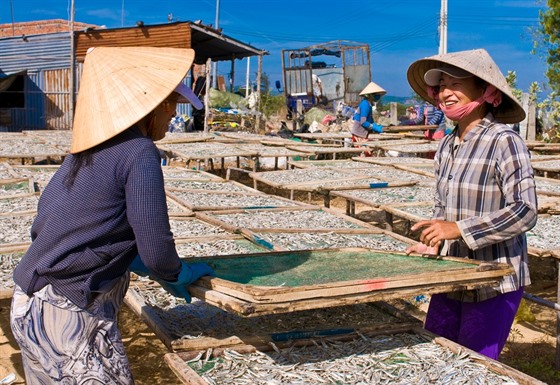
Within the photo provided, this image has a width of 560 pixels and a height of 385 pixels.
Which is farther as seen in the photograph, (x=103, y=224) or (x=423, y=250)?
(x=423, y=250)

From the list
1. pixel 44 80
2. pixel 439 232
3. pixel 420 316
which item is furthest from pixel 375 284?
pixel 44 80

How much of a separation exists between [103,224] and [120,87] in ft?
1.58

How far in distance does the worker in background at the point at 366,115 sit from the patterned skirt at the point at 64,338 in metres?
9.76

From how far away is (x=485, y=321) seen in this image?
270 cm

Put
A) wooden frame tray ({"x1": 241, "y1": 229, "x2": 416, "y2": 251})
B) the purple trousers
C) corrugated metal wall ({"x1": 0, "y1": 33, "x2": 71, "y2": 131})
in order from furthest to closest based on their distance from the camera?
1. corrugated metal wall ({"x1": 0, "y1": 33, "x2": 71, "y2": 131})
2. wooden frame tray ({"x1": 241, "y1": 229, "x2": 416, "y2": 251})
3. the purple trousers

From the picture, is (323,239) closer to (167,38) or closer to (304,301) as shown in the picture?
(304,301)

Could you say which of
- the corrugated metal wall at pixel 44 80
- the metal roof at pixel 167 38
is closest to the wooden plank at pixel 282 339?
the metal roof at pixel 167 38

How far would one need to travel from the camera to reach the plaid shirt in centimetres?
246

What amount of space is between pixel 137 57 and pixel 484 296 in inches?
64.0

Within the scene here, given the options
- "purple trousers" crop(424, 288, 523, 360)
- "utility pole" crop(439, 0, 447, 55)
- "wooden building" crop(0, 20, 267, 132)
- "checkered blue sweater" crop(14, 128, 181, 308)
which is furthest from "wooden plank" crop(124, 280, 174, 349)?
"utility pole" crop(439, 0, 447, 55)

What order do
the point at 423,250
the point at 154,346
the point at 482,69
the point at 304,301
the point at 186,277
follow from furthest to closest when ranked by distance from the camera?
1. the point at 154,346
2. the point at 423,250
3. the point at 482,69
4. the point at 186,277
5. the point at 304,301

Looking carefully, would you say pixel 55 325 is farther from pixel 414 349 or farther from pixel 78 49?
pixel 78 49

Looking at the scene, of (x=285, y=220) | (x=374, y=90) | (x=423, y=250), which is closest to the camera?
(x=423, y=250)

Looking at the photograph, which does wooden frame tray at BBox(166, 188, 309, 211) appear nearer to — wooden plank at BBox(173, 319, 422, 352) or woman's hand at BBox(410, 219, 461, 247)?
wooden plank at BBox(173, 319, 422, 352)
